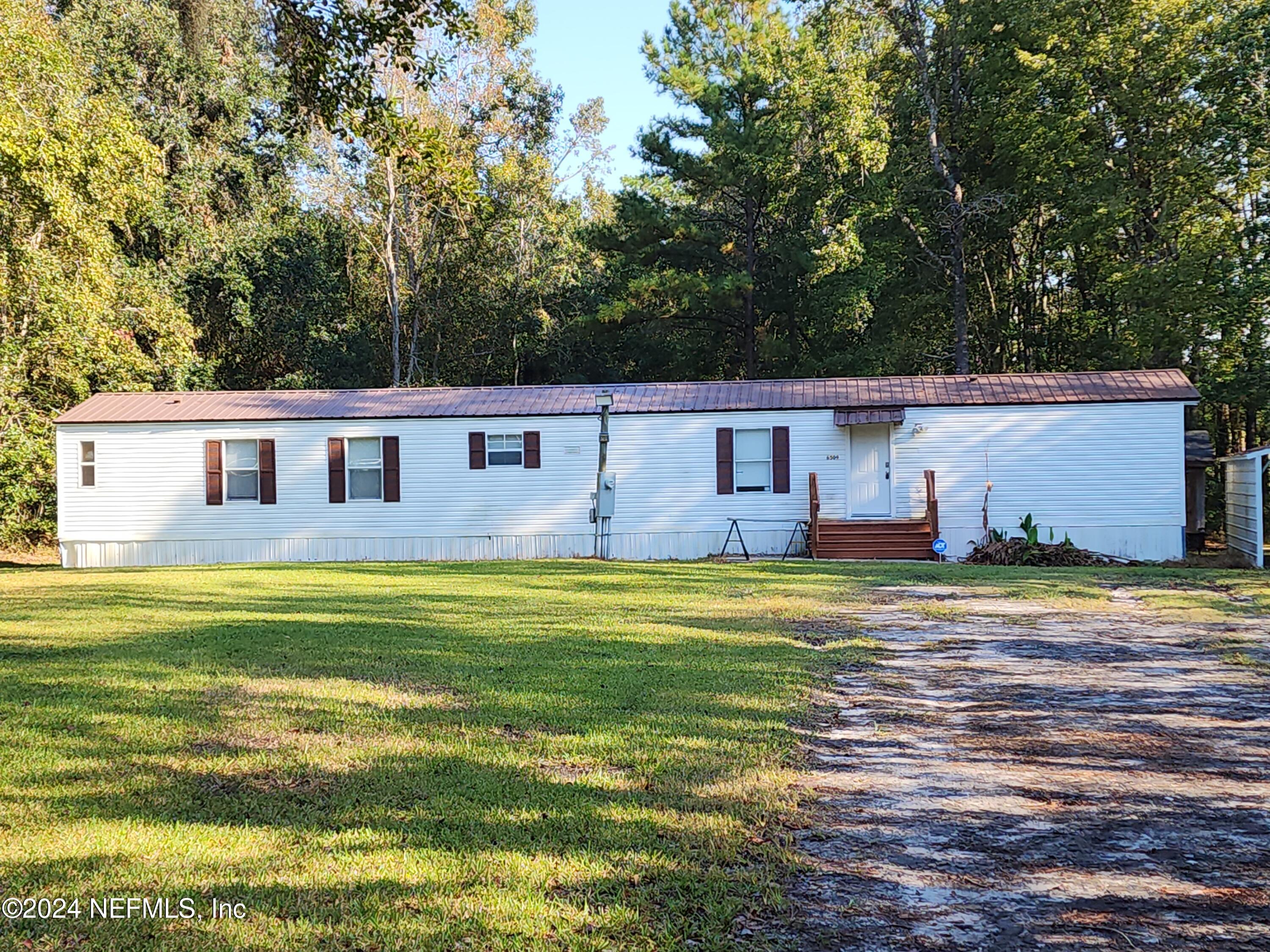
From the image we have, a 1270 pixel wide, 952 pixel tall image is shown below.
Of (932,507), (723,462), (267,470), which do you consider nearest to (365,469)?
(267,470)

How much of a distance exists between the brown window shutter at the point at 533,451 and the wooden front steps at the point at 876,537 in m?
4.90

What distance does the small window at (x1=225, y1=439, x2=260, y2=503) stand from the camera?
18.3 metres

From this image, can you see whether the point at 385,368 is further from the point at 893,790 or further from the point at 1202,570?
the point at 893,790

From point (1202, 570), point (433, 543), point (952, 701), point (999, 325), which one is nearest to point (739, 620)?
point (952, 701)

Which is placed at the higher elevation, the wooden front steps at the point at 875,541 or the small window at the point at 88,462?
the small window at the point at 88,462

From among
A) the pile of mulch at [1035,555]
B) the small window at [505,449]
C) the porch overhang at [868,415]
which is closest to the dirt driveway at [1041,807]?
the pile of mulch at [1035,555]

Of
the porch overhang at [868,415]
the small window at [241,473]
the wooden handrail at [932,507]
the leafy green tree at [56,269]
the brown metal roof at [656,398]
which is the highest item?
the leafy green tree at [56,269]

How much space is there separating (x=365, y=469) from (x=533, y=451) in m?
3.16

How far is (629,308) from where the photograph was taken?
1069 inches

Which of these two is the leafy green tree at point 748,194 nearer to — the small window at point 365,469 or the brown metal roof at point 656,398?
the brown metal roof at point 656,398

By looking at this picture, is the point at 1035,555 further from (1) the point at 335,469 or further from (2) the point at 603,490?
(1) the point at 335,469

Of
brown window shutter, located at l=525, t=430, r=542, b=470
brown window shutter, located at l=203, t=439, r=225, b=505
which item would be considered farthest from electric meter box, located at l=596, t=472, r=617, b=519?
brown window shutter, located at l=203, t=439, r=225, b=505

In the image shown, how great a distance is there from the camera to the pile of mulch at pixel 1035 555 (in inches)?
619

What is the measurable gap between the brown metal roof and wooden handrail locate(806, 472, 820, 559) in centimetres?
143
